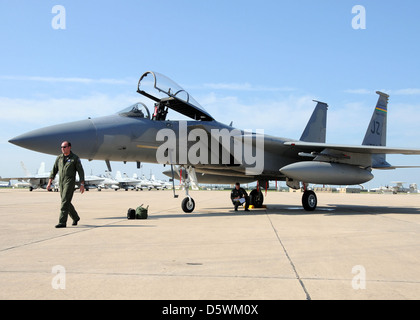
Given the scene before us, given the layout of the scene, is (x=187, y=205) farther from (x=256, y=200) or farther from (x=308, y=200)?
(x=308, y=200)

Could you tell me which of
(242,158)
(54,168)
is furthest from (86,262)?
(242,158)

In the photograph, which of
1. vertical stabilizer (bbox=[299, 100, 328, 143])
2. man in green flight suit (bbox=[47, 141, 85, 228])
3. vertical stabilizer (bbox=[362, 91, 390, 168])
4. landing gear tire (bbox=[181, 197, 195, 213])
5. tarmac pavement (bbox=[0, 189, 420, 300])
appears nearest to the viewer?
tarmac pavement (bbox=[0, 189, 420, 300])

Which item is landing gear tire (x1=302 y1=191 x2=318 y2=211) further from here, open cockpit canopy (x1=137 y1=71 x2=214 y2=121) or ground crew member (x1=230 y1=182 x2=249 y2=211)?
open cockpit canopy (x1=137 y1=71 x2=214 y2=121)

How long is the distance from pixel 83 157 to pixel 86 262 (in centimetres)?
497

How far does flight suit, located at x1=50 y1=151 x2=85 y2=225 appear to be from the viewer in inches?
262

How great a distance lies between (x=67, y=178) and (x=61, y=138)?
1232 millimetres

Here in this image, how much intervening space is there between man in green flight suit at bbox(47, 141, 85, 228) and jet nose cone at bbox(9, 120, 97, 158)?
1.83ft

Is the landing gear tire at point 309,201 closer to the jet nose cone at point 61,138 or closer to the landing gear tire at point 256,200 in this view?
the landing gear tire at point 256,200

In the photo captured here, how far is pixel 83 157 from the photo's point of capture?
8156 mm

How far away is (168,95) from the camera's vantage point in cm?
965

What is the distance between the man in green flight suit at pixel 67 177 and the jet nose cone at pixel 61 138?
557mm

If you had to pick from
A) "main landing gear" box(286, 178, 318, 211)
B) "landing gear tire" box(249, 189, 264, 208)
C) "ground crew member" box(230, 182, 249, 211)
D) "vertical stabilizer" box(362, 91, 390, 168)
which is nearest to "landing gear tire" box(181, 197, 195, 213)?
"ground crew member" box(230, 182, 249, 211)

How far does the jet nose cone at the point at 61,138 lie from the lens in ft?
24.3

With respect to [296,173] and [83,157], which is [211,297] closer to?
[83,157]
